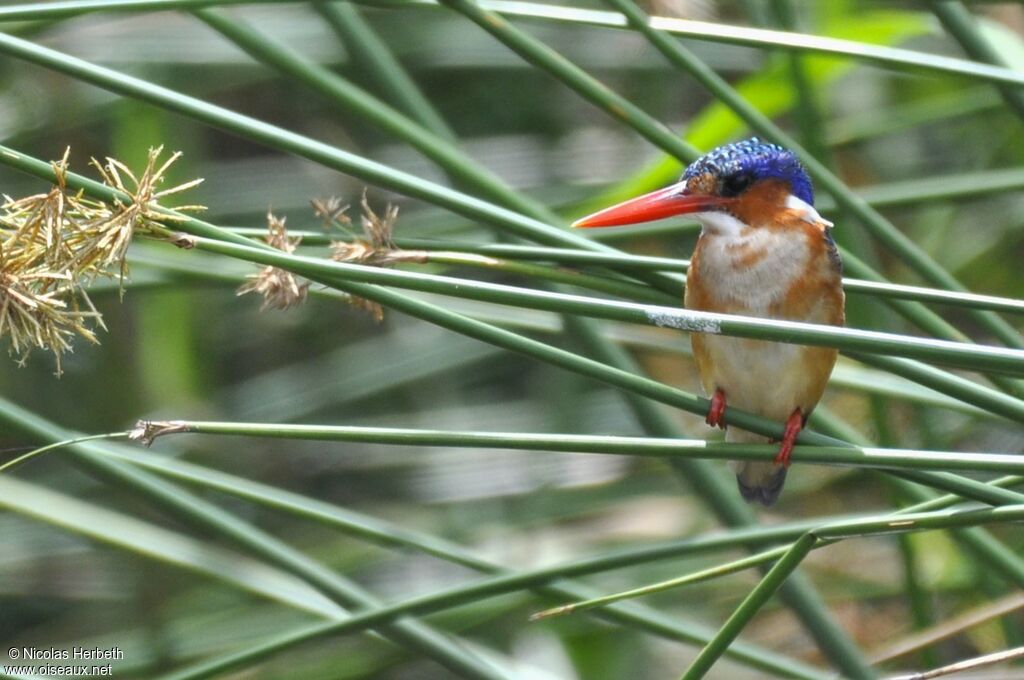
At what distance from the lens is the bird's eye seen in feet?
6.30

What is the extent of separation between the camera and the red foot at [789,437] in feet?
4.51

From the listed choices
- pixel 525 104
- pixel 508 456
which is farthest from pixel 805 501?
pixel 525 104

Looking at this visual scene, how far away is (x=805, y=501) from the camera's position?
3.37 meters

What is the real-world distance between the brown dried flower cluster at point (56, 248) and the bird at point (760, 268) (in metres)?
0.84

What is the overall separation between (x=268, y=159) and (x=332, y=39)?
1.26ft

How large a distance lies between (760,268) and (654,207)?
0.22 meters

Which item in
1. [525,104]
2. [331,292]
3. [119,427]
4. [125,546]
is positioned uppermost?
[525,104]

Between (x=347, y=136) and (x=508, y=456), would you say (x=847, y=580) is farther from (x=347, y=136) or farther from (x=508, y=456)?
(x=347, y=136)

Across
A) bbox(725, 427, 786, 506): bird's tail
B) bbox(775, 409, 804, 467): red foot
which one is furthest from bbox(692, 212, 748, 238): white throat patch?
bbox(725, 427, 786, 506): bird's tail

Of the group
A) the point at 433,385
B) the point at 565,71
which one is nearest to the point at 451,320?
the point at 565,71

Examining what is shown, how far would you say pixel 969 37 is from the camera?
1.75m

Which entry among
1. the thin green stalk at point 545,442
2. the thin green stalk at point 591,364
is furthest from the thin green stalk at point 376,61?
the thin green stalk at point 545,442

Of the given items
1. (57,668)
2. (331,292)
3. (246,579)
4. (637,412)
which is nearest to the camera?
(331,292)

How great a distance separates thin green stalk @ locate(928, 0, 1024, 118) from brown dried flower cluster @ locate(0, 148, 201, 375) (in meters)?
1.05
